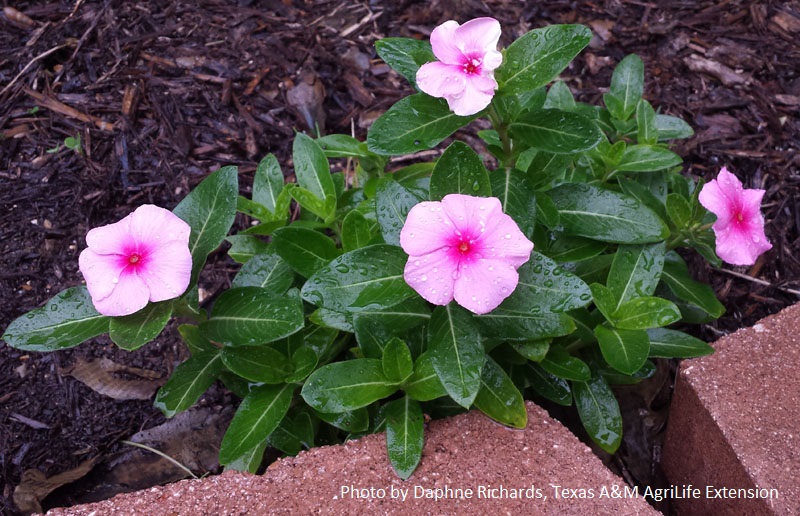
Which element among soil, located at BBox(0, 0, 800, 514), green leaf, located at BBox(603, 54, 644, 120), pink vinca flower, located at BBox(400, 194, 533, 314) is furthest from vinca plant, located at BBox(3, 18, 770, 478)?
soil, located at BBox(0, 0, 800, 514)

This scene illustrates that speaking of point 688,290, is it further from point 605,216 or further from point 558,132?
point 558,132

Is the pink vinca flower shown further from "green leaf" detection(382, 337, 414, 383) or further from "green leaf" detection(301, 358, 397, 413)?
"green leaf" detection(301, 358, 397, 413)

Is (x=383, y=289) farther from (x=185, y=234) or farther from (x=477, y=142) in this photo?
(x=477, y=142)

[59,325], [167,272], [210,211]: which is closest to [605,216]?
[210,211]

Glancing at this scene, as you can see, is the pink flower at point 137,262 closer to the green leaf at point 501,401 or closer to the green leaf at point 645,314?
the green leaf at point 501,401

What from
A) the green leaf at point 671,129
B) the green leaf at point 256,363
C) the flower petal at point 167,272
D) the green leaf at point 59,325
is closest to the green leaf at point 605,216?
the green leaf at point 671,129

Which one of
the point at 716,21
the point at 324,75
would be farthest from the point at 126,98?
the point at 716,21

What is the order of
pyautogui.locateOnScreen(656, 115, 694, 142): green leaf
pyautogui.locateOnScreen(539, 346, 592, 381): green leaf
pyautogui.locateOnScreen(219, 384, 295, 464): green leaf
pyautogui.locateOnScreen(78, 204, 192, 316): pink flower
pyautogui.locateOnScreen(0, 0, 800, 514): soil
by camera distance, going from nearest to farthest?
pyautogui.locateOnScreen(78, 204, 192, 316): pink flower < pyautogui.locateOnScreen(219, 384, 295, 464): green leaf < pyautogui.locateOnScreen(539, 346, 592, 381): green leaf < pyautogui.locateOnScreen(656, 115, 694, 142): green leaf < pyautogui.locateOnScreen(0, 0, 800, 514): soil
